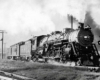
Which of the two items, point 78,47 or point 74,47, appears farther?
point 78,47

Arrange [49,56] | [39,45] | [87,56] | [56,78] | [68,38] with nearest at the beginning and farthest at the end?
[56,78]
[87,56]
[68,38]
[49,56]
[39,45]

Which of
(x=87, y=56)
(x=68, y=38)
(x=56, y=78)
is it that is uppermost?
(x=68, y=38)

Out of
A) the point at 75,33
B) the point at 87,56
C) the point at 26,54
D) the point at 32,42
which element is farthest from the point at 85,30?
the point at 26,54

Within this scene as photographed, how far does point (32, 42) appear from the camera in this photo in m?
22.2

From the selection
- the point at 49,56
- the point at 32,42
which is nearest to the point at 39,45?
the point at 32,42

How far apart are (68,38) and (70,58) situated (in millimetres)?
1854

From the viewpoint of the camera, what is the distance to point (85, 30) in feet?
50.9

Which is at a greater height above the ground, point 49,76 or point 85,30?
point 85,30

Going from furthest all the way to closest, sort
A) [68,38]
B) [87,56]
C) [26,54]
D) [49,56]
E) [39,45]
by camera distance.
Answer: [26,54], [39,45], [49,56], [68,38], [87,56]

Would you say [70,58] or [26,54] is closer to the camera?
[70,58]

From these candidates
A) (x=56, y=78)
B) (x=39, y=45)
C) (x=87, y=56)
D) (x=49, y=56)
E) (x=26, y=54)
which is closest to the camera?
(x=56, y=78)

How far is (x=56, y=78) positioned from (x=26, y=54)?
1486 cm

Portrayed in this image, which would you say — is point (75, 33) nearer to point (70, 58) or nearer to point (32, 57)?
point (70, 58)

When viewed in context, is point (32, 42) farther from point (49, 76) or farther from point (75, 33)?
point (49, 76)
